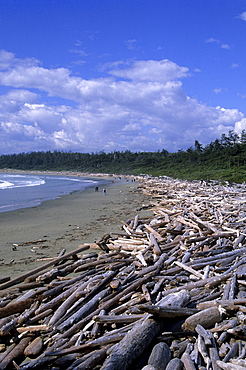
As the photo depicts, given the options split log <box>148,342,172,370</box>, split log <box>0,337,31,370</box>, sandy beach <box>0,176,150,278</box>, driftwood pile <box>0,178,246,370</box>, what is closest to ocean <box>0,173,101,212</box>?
sandy beach <box>0,176,150,278</box>

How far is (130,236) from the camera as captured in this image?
10.7 m

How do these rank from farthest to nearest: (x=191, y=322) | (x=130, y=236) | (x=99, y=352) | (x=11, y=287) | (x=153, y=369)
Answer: (x=130, y=236) < (x=11, y=287) < (x=191, y=322) < (x=99, y=352) < (x=153, y=369)

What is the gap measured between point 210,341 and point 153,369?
965mm

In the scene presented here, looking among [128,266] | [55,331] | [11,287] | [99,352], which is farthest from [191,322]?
[11,287]

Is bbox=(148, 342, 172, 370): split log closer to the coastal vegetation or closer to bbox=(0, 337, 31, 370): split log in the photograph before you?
bbox=(0, 337, 31, 370): split log

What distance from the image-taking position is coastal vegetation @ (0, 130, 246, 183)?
53219mm

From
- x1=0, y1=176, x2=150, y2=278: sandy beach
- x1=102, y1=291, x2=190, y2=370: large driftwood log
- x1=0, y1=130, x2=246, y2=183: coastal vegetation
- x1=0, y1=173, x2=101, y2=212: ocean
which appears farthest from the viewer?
x1=0, y1=130, x2=246, y2=183: coastal vegetation

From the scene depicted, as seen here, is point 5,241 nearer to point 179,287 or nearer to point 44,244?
point 44,244

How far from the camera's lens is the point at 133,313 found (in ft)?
16.1

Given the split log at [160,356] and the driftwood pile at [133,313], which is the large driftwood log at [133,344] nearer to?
the driftwood pile at [133,313]

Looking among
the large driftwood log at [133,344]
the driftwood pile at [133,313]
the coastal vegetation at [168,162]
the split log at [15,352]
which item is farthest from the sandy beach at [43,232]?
the coastal vegetation at [168,162]

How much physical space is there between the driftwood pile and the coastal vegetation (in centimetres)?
2858

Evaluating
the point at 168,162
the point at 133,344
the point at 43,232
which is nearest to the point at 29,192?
the point at 43,232

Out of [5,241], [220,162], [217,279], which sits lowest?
[5,241]
